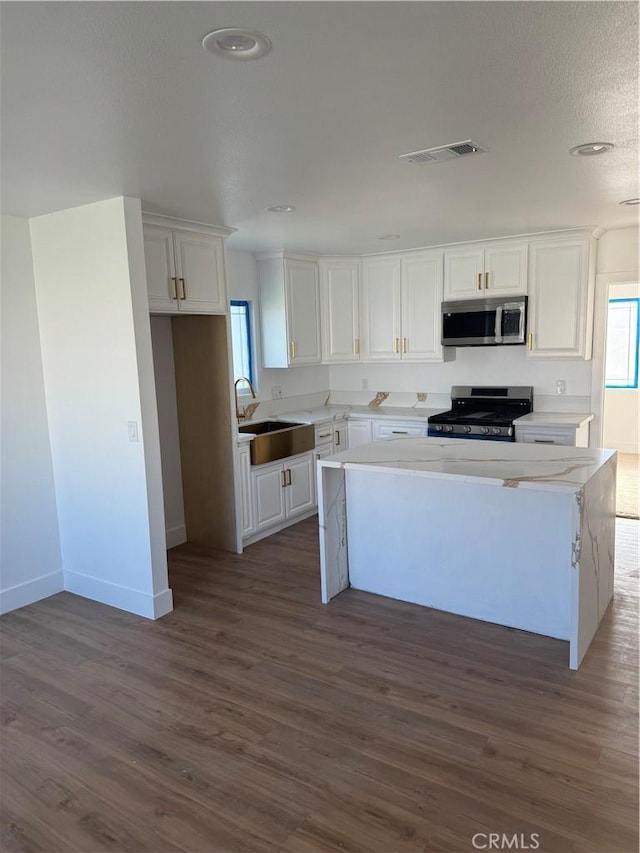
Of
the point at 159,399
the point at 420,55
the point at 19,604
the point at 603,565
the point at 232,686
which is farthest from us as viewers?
the point at 159,399

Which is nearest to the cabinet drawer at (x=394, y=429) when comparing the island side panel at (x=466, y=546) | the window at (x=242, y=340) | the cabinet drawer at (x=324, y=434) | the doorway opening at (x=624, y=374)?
the cabinet drawer at (x=324, y=434)

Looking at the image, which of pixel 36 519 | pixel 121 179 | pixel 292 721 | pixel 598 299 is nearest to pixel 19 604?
pixel 36 519

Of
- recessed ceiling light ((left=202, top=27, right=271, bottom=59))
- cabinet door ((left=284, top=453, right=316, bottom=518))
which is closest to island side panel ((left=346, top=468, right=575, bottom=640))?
cabinet door ((left=284, top=453, right=316, bottom=518))

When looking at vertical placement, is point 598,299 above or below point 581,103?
below

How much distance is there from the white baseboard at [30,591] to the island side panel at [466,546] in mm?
2035

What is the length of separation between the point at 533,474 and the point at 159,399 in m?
2.95

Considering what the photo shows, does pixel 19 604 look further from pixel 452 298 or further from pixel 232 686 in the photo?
pixel 452 298

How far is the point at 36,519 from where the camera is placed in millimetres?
3928

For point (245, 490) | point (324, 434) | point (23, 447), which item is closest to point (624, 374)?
point (324, 434)

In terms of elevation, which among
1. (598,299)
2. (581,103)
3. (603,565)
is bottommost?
(603,565)

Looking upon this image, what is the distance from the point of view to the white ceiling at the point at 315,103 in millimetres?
1537

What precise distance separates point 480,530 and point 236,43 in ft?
8.53

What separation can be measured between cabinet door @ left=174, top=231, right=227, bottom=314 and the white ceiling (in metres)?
0.42

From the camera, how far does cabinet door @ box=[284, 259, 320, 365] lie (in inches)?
213
